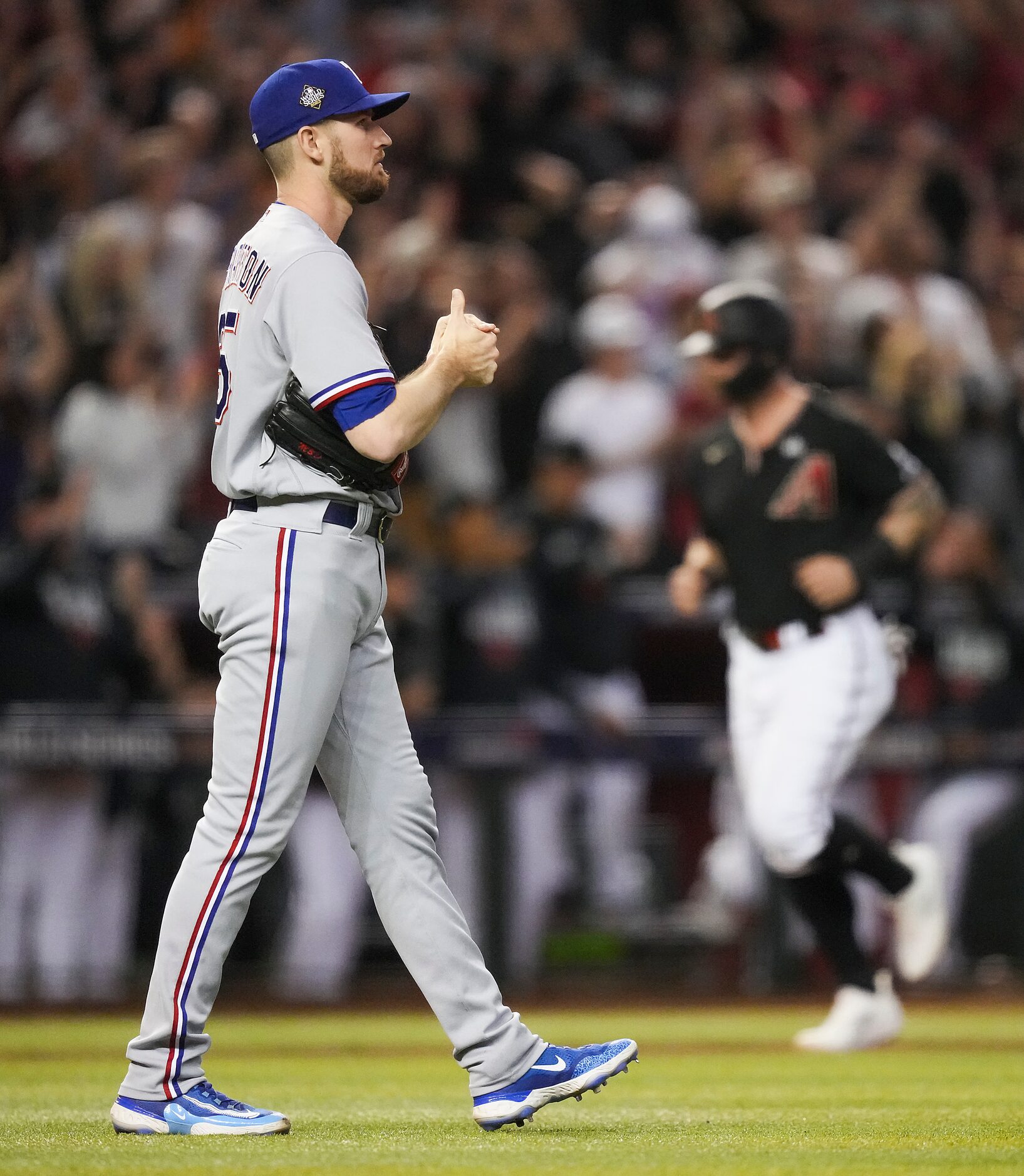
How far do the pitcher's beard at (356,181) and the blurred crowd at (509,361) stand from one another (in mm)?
5173

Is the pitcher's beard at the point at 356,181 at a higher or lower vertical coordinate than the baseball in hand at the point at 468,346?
higher

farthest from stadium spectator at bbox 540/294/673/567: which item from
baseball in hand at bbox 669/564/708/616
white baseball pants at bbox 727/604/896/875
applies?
white baseball pants at bbox 727/604/896/875

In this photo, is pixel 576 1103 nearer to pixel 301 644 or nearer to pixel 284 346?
pixel 301 644

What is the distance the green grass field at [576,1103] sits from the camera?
4.00m

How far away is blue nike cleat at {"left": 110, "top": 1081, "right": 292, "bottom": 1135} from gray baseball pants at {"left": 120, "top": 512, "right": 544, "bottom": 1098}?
3cm

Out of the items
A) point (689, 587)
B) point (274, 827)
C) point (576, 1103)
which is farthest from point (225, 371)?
point (689, 587)

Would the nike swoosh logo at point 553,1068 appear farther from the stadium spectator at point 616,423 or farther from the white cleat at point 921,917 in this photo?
the stadium spectator at point 616,423

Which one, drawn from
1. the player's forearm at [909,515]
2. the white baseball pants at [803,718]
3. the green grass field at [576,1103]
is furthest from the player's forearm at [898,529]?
the green grass field at [576,1103]

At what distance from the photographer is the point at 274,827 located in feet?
14.4

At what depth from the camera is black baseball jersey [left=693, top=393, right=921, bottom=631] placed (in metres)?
7.06

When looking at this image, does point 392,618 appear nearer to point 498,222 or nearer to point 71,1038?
point 71,1038

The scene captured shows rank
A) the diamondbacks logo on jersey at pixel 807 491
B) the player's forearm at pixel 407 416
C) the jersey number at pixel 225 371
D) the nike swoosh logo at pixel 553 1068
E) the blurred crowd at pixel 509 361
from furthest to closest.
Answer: the blurred crowd at pixel 509 361, the diamondbacks logo on jersey at pixel 807 491, the jersey number at pixel 225 371, the nike swoosh logo at pixel 553 1068, the player's forearm at pixel 407 416

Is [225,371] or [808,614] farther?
[808,614]

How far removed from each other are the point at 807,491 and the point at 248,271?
10.3 feet
